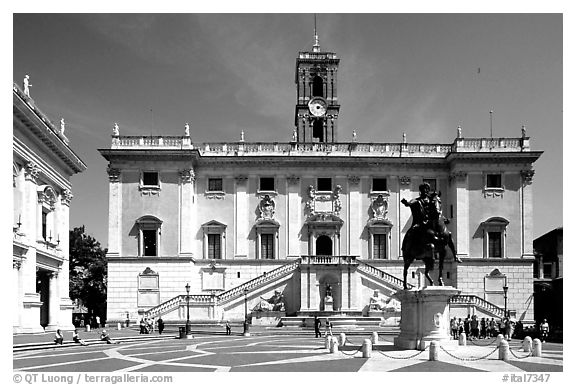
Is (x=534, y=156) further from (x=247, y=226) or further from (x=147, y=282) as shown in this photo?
(x=147, y=282)

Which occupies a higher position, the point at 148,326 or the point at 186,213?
the point at 186,213

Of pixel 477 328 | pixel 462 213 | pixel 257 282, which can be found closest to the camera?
pixel 477 328

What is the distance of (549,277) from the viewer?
68.6 meters

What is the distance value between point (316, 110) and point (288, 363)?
46800mm

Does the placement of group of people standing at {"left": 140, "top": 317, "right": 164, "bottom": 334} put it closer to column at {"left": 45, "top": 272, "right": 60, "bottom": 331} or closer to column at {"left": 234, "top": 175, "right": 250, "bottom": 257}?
column at {"left": 45, "top": 272, "right": 60, "bottom": 331}

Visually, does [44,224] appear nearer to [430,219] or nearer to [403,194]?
[430,219]

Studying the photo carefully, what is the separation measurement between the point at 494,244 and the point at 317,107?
21660 millimetres

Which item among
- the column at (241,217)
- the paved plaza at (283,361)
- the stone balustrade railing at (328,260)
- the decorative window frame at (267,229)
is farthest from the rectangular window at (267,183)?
the paved plaza at (283,361)

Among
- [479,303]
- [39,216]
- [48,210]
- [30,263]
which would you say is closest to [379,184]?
[479,303]

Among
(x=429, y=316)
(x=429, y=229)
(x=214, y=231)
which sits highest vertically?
(x=214, y=231)

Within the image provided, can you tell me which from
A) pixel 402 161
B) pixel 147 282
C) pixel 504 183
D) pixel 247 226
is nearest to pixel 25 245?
pixel 147 282

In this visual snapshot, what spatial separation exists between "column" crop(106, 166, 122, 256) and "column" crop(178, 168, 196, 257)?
5379mm
